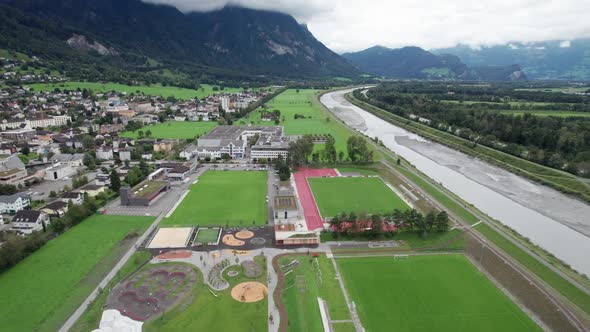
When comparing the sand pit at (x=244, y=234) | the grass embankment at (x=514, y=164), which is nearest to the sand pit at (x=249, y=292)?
the sand pit at (x=244, y=234)

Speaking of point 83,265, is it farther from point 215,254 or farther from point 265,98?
point 265,98

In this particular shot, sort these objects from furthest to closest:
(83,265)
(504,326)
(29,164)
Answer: (29,164) → (83,265) → (504,326)

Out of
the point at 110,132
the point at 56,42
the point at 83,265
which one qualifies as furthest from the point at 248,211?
the point at 56,42

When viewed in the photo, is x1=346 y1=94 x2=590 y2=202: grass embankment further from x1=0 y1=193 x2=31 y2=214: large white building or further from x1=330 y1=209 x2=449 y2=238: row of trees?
Result: x1=0 y1=193 x2=31 y2=214: large white building

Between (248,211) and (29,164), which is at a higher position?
(29,164)

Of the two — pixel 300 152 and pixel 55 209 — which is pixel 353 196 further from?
pixel 55 209

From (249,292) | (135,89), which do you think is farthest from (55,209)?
(135,89)

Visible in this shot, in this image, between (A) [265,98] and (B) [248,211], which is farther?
(A) [265,98]
